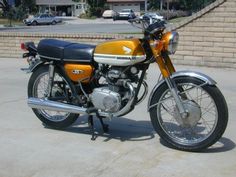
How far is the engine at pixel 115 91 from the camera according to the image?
219 inches

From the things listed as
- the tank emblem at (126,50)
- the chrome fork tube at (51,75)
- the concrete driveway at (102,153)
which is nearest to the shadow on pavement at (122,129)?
the concrete driveway at (102,153)

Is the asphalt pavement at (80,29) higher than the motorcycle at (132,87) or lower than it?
lower

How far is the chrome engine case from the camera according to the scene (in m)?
5.58

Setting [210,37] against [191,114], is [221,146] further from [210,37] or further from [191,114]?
[210,37]

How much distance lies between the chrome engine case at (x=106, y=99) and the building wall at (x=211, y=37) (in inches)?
222

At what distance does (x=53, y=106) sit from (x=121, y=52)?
1.21 meters

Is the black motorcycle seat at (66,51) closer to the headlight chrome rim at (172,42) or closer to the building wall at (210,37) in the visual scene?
the headlight chrome rim at (172,42)

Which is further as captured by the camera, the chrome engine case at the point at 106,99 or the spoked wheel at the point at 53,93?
the spoked wheel at the point at 53,93

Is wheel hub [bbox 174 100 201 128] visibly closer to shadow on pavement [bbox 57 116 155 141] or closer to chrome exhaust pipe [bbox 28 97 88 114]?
shadow on pavement [bbox 57 116 155 141]

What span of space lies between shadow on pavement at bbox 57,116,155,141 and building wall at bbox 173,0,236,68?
15.3 feet

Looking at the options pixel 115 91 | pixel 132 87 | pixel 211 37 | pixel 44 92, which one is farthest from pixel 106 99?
pixel 211 37

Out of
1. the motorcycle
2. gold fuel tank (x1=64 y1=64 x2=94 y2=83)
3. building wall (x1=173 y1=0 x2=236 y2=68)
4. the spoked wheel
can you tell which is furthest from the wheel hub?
building wall (x1=173 y1=0 x2=236 y2=68)

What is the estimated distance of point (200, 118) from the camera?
532cm

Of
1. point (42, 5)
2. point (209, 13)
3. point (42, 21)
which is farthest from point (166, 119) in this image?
point (42, 5)
